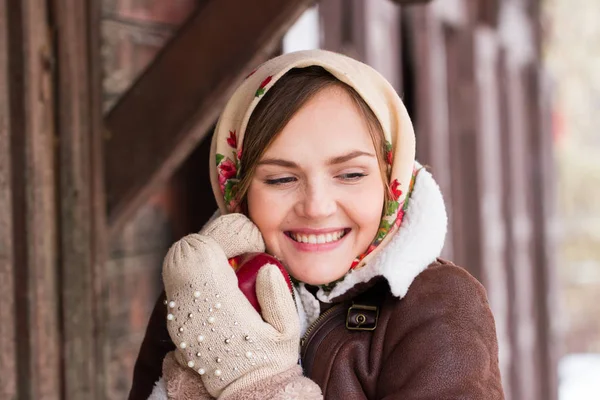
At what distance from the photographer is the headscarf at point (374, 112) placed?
1.33 meters

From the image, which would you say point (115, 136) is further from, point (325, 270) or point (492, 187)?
point (492, 187)

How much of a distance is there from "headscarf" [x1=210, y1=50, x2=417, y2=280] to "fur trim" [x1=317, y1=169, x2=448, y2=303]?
18 mm

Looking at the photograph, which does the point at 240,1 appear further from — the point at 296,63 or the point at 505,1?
the point at 505,1

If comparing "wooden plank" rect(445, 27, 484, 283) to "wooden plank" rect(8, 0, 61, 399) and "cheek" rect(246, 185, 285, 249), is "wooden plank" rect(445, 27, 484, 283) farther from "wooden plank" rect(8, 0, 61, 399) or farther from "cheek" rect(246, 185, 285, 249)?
"cheek" rect(246, 185, 285, 249)

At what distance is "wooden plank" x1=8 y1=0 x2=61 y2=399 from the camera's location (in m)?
1.86

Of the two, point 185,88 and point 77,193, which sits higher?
point 185,88

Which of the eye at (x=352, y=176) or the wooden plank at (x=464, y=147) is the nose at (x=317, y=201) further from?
the wooden plank at (x=464, y=147)

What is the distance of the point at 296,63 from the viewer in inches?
52.1

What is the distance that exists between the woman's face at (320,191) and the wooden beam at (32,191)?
731 millimetres

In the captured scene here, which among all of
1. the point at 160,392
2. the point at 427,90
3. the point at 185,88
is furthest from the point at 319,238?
the point at 427,90

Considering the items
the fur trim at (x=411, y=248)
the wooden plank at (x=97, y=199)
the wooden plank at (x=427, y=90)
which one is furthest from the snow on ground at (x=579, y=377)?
the fur trim at (x=411, y=248)

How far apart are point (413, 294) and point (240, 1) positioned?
0.94 m

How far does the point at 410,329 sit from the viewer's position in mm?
1259

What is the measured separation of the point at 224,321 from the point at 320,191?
24 cm
